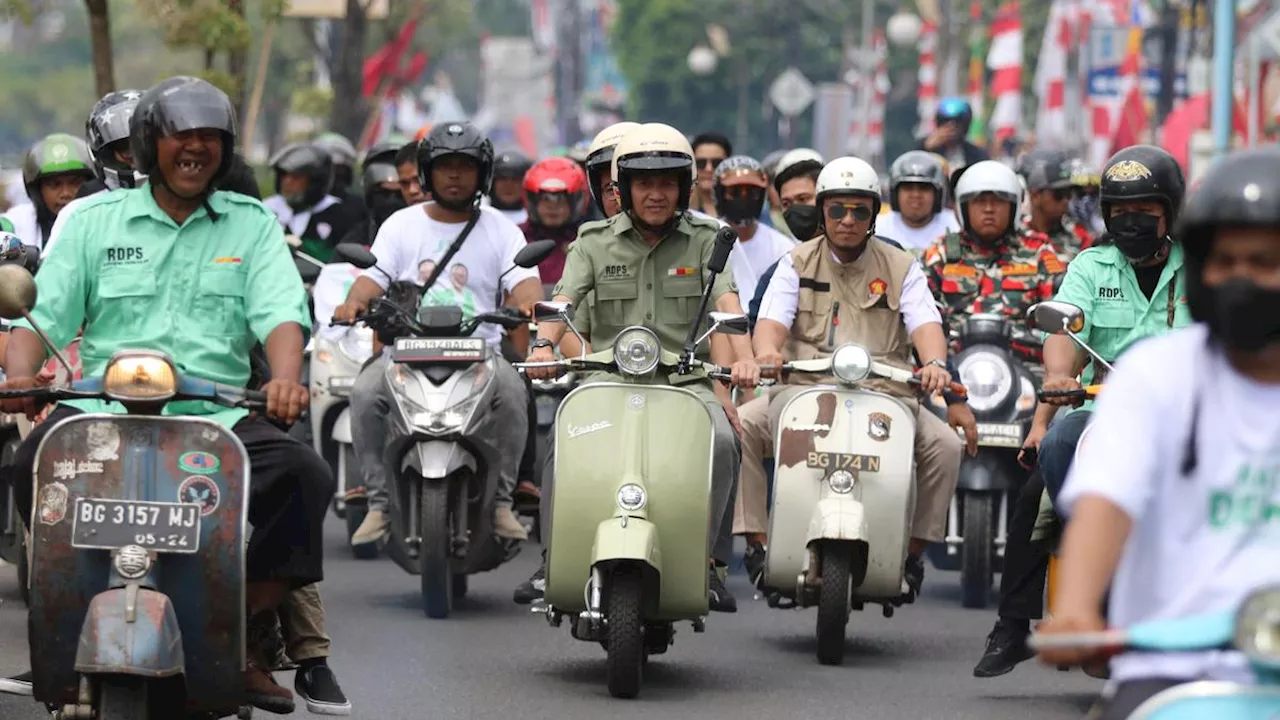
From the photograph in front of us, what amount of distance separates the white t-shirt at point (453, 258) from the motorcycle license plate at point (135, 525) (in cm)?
468

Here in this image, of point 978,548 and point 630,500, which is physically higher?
point 630,500

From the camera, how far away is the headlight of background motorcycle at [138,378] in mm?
6164

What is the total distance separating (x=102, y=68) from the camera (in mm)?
17734

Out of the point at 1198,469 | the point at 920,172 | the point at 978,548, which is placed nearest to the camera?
the point at 1198,469

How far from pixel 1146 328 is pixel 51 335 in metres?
3.50

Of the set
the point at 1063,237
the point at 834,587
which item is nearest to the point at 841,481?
the point at 834,587

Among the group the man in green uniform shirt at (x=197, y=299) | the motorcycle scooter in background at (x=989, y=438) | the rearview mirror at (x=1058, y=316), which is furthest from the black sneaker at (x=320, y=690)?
the motorcycle scooter in background at (x=989, y=438)

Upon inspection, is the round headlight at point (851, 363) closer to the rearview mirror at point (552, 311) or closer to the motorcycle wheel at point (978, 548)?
the rearview mirror at point (552, 311)

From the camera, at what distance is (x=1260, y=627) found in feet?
12.8

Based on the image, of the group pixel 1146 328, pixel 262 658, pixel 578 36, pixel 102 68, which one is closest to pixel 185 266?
pixel 262 658

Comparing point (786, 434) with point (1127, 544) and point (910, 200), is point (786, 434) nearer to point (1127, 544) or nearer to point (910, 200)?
point (910, 200)

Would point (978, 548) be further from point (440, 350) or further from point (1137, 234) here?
point (1137, 234)

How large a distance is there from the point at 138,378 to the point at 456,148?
486 centimetres

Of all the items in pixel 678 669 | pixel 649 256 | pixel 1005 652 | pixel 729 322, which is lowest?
pixel 678 669
